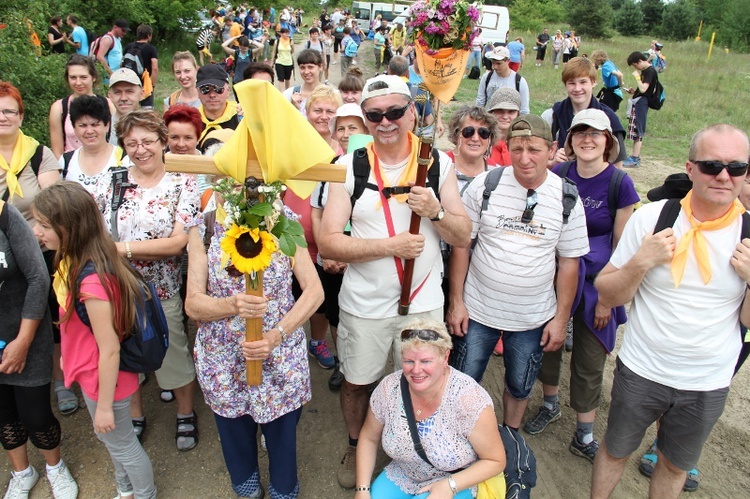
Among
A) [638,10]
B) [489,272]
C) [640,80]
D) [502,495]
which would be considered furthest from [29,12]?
[638,10]

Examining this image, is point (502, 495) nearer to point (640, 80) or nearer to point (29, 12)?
point (29, 12)

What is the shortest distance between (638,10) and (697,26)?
17.2 ft

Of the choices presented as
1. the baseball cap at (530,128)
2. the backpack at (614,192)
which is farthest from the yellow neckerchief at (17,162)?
the backpack at (614,192)

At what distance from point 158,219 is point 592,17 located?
162ft

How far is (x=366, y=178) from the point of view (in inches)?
122

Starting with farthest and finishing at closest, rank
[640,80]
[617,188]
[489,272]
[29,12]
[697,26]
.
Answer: [697,26] → [640,80] → [29,12] → [617,188] → [489,272]

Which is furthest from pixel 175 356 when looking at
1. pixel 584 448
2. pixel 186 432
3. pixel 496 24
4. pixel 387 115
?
pixel 496 24

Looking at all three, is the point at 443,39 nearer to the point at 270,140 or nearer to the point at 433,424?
the point at 270,140

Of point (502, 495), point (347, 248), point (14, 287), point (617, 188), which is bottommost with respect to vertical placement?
point (502, 495)

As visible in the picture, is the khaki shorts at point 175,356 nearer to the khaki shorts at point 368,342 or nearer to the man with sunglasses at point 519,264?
the khaki shorts at point 368,342

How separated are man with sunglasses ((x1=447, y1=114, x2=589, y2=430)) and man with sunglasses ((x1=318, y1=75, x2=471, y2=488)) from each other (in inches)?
9.9

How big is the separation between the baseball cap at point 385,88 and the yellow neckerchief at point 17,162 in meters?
2.54

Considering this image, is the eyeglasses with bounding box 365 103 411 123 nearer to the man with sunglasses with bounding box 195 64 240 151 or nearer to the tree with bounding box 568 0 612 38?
the man with sunglasses with bounding box 195 64 240 151

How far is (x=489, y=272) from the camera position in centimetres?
333
